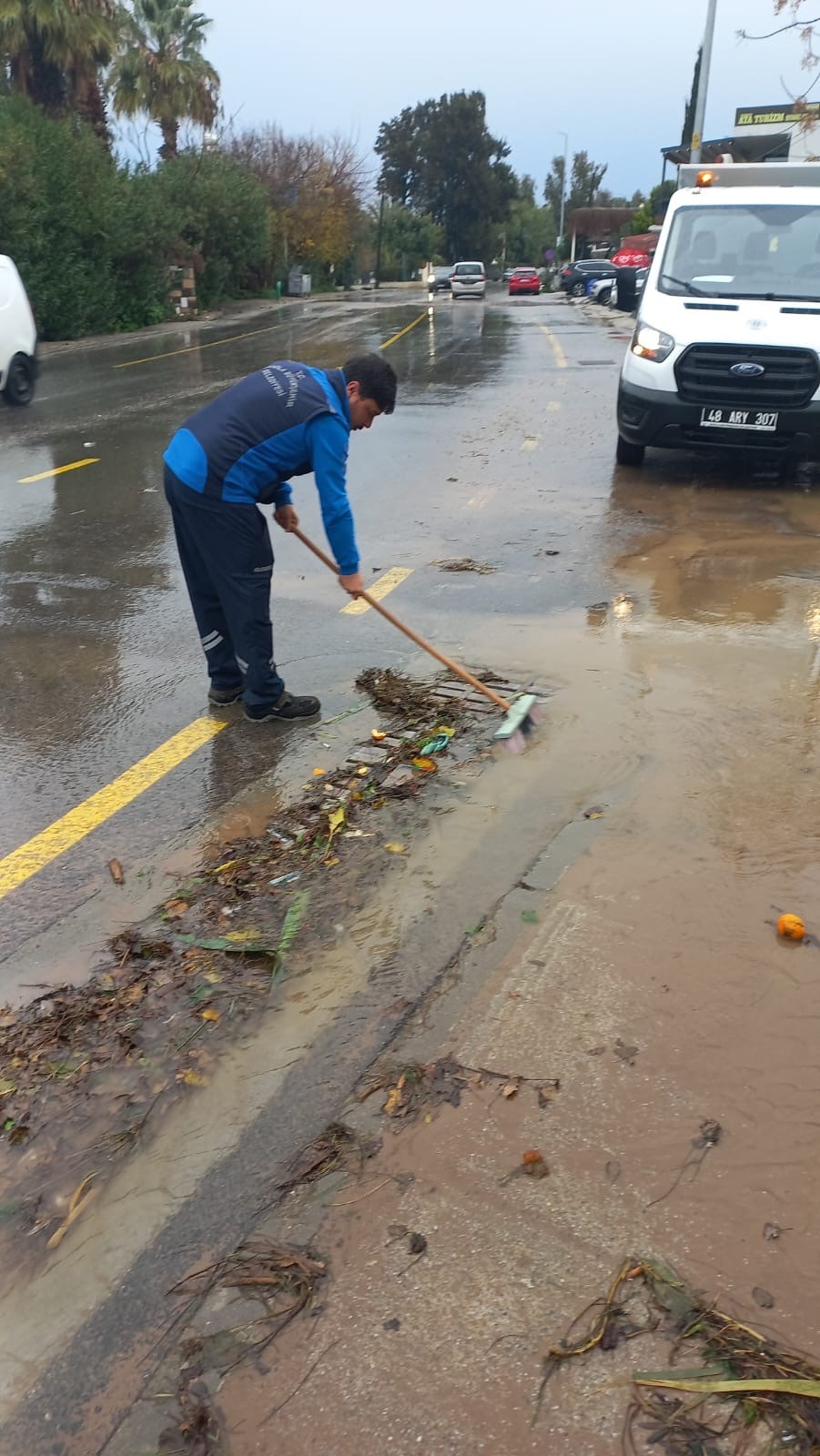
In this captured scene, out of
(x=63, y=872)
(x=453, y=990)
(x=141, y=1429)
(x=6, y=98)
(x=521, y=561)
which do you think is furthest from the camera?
(x=6, y=98)

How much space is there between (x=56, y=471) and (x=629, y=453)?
5.26 meters

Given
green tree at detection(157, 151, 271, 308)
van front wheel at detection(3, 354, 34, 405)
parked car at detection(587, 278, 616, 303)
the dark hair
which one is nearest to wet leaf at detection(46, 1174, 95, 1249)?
the dark hair

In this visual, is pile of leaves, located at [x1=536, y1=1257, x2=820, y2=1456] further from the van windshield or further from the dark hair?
the van windshield

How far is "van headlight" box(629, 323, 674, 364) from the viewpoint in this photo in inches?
336

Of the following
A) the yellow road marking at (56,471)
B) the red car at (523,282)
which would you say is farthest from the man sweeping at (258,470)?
the red car at (523,282)

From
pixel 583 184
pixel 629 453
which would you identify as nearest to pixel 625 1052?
pixel 629 453

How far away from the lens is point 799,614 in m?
6.03

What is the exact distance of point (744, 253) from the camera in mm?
9141

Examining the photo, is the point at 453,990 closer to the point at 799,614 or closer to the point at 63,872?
the point at 63,872

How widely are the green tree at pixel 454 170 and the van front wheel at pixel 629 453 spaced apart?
9582 centimetres

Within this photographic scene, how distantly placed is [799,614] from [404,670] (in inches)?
88.6

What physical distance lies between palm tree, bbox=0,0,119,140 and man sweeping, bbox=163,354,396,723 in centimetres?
2782

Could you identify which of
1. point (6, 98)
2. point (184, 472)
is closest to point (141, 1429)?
point (184, 472)

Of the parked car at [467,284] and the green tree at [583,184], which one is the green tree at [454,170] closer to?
the green tree at [583,184]
